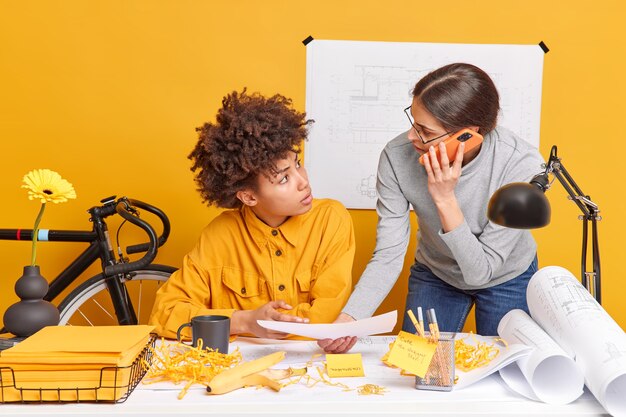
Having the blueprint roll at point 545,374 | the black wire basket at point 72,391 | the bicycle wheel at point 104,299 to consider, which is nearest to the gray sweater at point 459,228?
the blueprint roll at point 545,374

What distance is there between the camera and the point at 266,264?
1940mm

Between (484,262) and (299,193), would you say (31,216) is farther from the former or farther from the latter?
(484,262)

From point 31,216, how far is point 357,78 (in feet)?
4.72

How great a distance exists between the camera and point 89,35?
2.69 meters

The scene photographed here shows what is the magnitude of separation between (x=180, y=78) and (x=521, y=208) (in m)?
1.81

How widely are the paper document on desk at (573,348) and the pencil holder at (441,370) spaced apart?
0.13m

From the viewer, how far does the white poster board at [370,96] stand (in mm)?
2711

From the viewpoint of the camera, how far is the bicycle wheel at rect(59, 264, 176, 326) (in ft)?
8.36

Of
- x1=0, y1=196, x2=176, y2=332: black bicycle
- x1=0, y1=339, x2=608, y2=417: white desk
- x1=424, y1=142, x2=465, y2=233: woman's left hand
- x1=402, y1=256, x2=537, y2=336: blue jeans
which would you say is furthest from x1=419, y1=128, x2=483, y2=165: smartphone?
x1=0, y1=196, x2=176, y2=332: black bicycle

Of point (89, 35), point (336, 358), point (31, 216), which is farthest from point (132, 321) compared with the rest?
point (336, 358)

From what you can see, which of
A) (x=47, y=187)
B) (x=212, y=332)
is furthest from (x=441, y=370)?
(x=47, y=187)

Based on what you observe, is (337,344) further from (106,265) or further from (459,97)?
(106,265)

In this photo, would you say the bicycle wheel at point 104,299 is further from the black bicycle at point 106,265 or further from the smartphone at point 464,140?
the smartphone at point 464,140

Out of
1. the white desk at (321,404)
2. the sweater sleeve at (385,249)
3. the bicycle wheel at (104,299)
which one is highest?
the sweater sleeve at (385,249)
